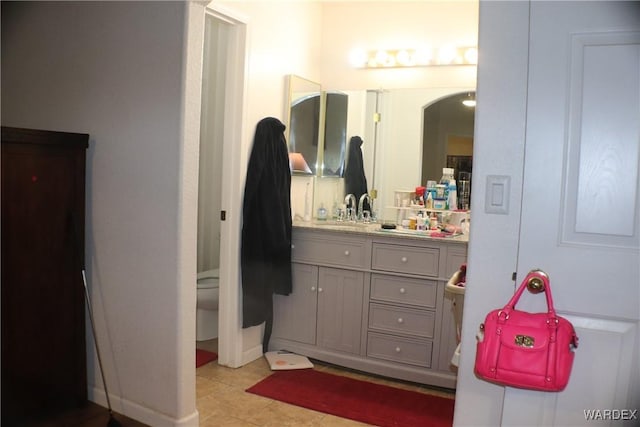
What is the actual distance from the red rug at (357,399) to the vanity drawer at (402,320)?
1.12 ft

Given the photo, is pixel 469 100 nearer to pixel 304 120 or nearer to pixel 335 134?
pixel 335 134

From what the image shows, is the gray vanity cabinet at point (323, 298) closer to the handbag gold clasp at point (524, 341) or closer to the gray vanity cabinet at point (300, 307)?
the gray vanity cabinet at point (300, 307)

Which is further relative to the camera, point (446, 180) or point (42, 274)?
point (446, 180)

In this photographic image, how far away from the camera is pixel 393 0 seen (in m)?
3.72

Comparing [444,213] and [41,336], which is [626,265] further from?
[41,336]

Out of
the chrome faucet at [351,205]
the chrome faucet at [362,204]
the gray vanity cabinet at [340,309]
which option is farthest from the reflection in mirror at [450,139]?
the gray vanity cabinet at [340,309]

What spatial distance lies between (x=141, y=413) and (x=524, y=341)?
1908 mm

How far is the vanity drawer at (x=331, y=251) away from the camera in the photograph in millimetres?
3318

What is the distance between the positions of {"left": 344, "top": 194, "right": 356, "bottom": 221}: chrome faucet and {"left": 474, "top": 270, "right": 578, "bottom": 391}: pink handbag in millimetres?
2329

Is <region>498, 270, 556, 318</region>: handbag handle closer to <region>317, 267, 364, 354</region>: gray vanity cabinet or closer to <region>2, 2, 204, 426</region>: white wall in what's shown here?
<region>2, 2, 204, 426</region>: white wall

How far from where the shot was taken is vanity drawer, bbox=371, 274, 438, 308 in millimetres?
3129

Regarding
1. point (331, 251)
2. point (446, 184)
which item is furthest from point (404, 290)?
point (446, 184)

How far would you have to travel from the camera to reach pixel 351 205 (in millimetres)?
3902
